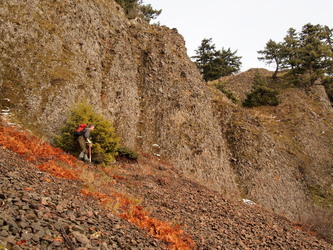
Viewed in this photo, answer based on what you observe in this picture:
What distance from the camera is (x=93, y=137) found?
46.9ft

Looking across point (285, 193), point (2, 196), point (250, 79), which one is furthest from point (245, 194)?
point (250, 79)

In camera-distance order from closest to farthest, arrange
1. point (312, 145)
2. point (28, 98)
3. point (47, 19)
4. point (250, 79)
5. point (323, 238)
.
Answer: point (323, 238) < point (28, 98) < point (47, 19) < point (312, 145) < point (250, 79)

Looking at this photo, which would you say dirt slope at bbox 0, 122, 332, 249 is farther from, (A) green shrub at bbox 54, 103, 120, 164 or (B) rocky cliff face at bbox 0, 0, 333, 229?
(B) rocky cliff face at bbox 0, 0, 333, 229

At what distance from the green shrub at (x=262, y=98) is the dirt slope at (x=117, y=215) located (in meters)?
29.2

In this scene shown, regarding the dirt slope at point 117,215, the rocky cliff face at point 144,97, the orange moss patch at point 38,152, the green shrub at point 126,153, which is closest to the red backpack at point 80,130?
the orange moss patch at point 38,152

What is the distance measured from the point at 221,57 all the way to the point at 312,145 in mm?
25385

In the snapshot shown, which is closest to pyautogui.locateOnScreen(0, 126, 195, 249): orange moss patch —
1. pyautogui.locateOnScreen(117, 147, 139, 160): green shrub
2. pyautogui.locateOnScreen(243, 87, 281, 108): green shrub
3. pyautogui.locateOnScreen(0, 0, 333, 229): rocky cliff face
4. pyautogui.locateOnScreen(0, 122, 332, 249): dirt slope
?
pyautogui.locateOnScreen(0, 122, 332, 249): dirt slope

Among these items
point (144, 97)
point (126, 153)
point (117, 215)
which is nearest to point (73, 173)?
point (117, 215)

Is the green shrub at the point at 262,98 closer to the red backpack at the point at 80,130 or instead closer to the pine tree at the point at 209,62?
the pine tree at the point at 209,62

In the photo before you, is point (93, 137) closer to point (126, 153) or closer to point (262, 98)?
point (126, 153)

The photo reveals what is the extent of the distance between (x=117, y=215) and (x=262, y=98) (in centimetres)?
3776

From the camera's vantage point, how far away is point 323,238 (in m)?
13.7

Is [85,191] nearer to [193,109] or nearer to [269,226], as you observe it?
[269,226]

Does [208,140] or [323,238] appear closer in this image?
[323,238]
